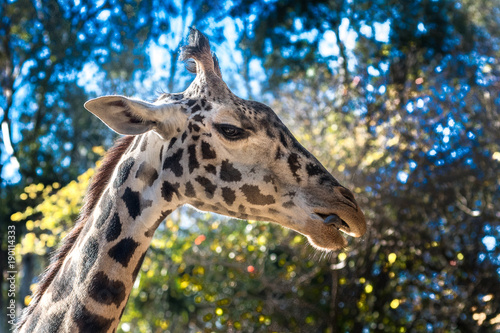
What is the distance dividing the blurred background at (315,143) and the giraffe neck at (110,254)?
0.52m

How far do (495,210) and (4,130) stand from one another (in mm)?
6208

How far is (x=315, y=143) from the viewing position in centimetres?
486

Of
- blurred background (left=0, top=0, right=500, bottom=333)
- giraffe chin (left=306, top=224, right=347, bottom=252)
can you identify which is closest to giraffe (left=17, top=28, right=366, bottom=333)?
giraffe chin (left=306, top=224, right=347, bottom=252)

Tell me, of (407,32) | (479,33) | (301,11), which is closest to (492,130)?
(479,33)

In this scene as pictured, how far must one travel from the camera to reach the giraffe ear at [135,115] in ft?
5.28

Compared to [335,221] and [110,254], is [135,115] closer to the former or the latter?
[110,254]

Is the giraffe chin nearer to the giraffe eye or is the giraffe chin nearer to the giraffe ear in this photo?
the giraffe eye

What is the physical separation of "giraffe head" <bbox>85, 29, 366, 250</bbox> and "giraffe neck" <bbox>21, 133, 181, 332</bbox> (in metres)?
0.05

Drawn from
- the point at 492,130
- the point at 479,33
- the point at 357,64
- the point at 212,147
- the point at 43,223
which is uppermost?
the point at 479,33

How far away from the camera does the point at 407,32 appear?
Result: 5262 mm

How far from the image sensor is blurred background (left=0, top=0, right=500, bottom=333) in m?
3.79

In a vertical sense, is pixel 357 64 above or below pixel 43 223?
above

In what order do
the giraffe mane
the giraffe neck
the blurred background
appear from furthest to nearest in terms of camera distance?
the blurred background
the giraffe mane
the giraffe neck

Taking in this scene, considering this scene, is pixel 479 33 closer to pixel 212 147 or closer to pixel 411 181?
pixel 411 181
